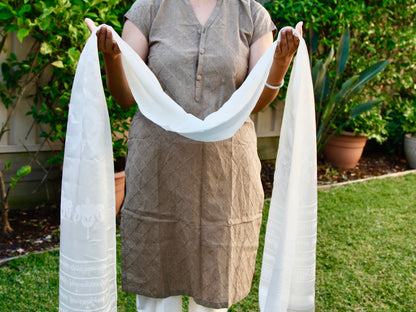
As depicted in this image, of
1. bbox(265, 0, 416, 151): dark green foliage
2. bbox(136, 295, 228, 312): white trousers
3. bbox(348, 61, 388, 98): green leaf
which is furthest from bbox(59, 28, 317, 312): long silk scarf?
bbox(348, 61, 388, 98): green leaf

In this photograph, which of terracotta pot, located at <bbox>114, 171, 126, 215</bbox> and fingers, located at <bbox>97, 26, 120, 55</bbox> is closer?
fingers, located at <bbox>97, 26, 120, 55</bbox>

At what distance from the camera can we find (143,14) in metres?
1.79

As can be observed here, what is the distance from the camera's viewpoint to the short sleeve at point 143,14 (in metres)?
1.79

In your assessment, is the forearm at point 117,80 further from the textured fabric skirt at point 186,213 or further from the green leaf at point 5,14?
the green leaf at point 5,14

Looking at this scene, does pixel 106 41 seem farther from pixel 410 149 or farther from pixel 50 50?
pixel 410 149

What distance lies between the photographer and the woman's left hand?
1.64m

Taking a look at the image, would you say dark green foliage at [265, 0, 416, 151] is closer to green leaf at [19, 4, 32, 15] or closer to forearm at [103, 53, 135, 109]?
green leaf at [19, 4, 32, 15]

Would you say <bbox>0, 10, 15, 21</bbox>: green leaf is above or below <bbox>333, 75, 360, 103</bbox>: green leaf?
above

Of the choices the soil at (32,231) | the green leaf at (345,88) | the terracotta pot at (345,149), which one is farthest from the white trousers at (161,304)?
the terracotta pot at (345,149)

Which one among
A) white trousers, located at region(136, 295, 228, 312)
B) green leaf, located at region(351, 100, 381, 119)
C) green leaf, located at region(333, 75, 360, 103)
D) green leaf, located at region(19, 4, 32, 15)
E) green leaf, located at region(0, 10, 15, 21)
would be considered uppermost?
green leaf, located at region(19, 4, 32, 15)

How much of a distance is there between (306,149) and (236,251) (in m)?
0.54

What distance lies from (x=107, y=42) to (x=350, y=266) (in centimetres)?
285

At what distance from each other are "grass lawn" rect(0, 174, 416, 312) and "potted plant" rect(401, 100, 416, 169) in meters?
1.66

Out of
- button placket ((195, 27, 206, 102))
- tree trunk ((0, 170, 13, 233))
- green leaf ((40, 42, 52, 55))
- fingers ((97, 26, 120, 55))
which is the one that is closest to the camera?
fingers ((97, 26, 120, 55))
